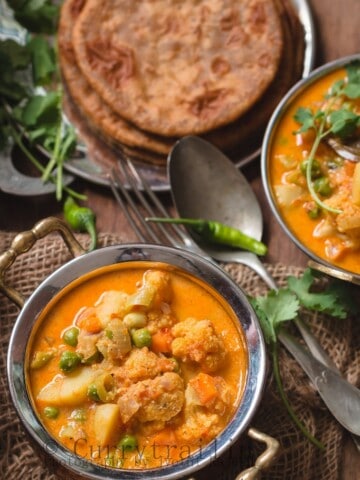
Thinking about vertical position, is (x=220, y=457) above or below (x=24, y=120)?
below

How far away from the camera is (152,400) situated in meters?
3.20

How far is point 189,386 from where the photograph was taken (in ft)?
10.8

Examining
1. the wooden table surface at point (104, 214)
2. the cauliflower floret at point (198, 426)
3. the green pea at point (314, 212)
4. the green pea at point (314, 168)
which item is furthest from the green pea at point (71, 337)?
the green pea at point (314, 168)

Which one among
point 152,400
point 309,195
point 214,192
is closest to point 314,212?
point 309,195

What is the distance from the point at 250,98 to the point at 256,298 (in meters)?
1.20

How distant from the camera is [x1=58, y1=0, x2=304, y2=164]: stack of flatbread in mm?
4395

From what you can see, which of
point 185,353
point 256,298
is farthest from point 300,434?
point 185,353

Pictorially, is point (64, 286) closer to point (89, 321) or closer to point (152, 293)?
point (89, 321)

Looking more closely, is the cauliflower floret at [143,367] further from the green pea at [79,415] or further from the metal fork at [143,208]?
the metal fork at [143,208]

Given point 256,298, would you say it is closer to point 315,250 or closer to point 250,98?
point 315,250

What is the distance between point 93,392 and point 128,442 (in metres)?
0.27

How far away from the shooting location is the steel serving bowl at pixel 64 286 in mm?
3211

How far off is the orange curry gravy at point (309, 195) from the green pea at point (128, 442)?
1.39 meters

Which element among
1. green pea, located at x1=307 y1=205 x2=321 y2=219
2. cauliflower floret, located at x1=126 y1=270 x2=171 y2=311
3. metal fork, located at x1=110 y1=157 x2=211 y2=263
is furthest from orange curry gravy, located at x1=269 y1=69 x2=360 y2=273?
cauliflower floret, located at x1=126 y1=270 x2=171 y2=311
